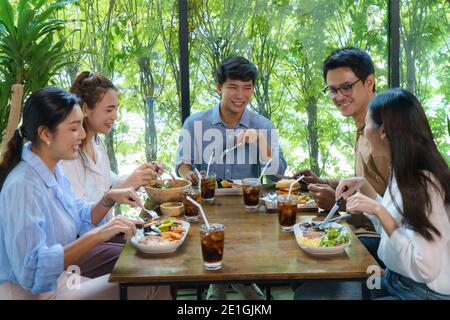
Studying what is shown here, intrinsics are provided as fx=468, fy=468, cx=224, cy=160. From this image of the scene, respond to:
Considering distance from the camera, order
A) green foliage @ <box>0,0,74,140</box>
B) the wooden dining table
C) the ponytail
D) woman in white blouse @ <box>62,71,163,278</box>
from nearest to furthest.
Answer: the wooden dining table → the ponytail → woman in white blouse @ <box>62,71,163,278</box> → green foliage @ <box>0,0,74,140</box>

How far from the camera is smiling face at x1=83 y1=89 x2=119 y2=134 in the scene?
2477 mm

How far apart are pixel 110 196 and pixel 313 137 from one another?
5.90ft

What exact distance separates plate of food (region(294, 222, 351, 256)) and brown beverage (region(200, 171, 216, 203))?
1.86ft

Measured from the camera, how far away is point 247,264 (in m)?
1.47

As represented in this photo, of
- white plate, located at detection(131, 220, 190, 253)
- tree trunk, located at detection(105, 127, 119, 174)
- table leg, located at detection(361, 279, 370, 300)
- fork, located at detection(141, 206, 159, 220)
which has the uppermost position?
tree trunk, located at detection(105, 127, 119, 174)

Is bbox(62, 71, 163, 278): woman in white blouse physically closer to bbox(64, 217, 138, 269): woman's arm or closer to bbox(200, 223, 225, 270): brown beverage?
bbox(64, 217, 138, 269): woman's arm

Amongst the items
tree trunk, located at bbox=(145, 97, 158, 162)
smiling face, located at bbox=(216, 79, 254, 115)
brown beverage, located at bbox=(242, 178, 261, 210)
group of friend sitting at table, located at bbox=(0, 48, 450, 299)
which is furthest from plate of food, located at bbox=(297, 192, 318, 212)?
tree trunk, located at bbox=(145, 97, 158, 162)

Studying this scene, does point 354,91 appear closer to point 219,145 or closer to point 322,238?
point 219,145

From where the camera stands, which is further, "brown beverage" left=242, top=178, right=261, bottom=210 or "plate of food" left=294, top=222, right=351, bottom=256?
"brown beverage" left=242, top=178, right=261, bottom=210

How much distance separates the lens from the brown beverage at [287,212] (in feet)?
5.82

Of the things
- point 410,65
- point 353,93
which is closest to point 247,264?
point 353,93

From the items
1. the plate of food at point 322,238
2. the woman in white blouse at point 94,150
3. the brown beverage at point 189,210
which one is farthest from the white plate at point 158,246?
the woman in white blouse at point 94,150
